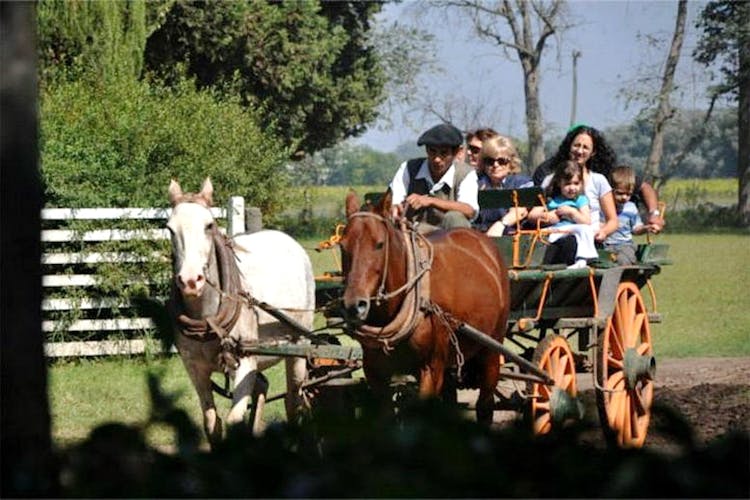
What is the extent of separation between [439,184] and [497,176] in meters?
1.70

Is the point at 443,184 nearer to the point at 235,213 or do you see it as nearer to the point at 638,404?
the point at 638,404

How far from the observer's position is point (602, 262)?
11.3 meters

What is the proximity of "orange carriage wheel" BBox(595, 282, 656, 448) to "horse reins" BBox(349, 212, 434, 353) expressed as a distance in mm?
2484

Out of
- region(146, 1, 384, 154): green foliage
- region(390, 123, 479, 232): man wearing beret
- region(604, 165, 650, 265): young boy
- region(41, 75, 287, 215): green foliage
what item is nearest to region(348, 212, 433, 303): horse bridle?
region(390, 123, 479, 232): man wearing beret

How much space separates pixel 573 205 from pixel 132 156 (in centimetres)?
660

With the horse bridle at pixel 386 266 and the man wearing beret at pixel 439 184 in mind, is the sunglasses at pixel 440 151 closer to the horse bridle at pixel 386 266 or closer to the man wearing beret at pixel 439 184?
the man wearing beret at pixel 439 184

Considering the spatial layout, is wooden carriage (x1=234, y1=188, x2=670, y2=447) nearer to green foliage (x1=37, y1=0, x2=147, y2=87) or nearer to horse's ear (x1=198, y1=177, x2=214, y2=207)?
horse's ear (x1=198, y1=177, x2=214, y2=207)

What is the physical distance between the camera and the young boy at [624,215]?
480 inches

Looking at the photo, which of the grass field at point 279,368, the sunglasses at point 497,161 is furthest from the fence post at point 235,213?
the sunglasses at point 497,161

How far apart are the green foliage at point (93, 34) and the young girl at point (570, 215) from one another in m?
19.8

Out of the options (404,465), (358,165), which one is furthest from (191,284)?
(358,165)

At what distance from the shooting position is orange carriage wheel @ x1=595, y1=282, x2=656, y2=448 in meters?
11.2

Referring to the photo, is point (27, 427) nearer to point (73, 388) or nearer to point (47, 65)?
point (73, 388)

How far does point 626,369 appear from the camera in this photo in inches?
450
